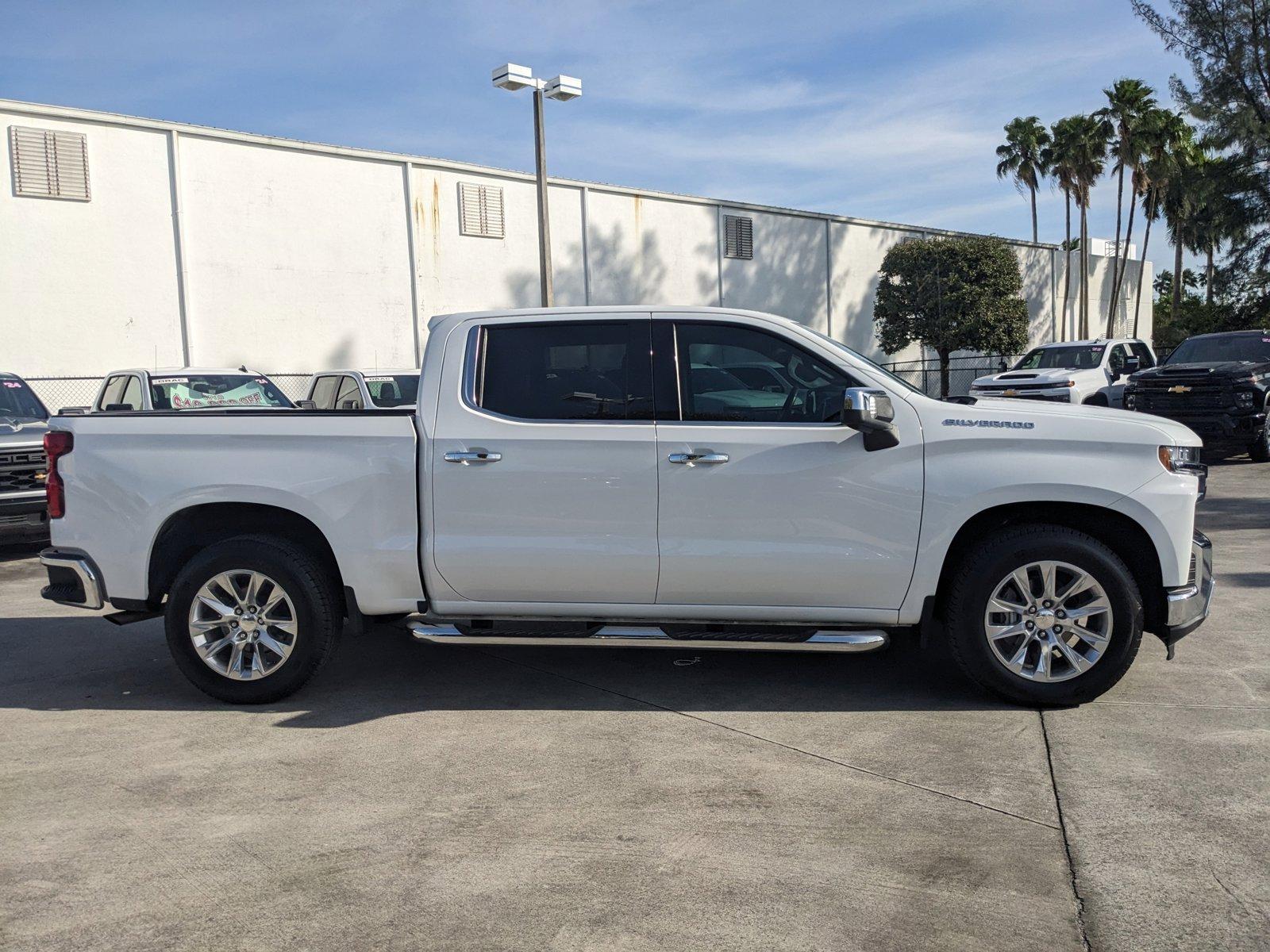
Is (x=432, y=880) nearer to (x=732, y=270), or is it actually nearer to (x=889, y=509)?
(x=889, y=509)

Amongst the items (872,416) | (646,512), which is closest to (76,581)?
(646,512)

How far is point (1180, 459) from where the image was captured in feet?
16.5

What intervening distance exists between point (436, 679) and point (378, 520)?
3.68 feet

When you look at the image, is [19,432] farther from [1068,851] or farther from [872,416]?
[1068,851]

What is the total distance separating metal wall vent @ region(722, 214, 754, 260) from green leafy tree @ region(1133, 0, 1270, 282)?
12.2m

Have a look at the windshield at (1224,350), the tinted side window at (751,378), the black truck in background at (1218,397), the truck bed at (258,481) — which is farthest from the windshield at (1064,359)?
the truck bed at (258,481)

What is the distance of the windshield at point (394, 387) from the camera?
15352 millimetres

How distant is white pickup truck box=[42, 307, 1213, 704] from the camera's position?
501 centimetres

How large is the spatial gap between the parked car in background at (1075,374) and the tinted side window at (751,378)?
1278 cm

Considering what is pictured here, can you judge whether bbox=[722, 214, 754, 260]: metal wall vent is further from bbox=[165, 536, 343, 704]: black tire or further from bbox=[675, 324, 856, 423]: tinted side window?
bbox=[165, 536, 343, 704]: black tire

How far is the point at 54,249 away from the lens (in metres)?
19.6

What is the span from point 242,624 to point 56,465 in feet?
4.27

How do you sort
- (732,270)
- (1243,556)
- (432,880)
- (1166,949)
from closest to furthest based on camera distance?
1. (1166,949)
2. (432,880)
3. (1243,556)
4. (732,270)

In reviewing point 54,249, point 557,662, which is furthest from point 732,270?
point 557,662
